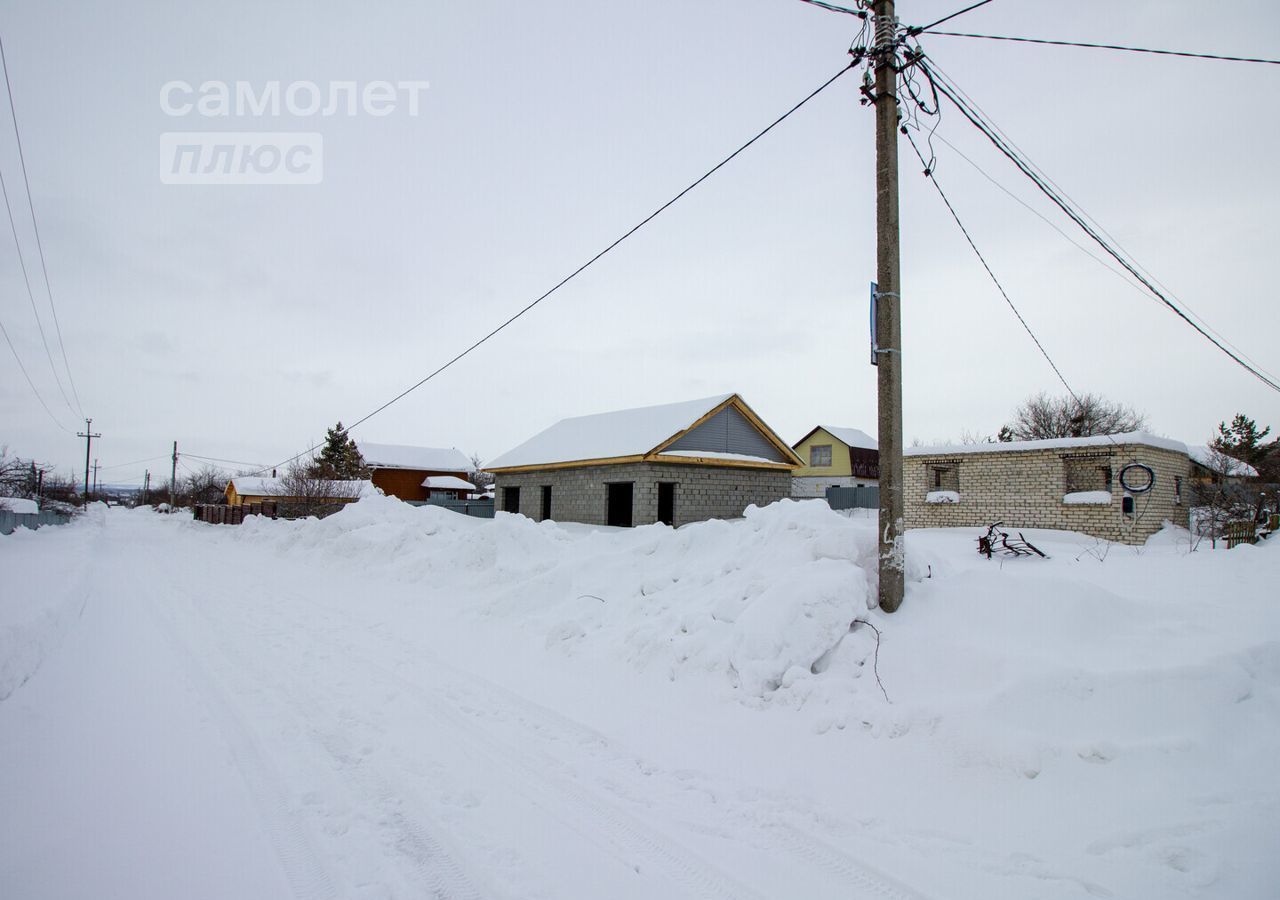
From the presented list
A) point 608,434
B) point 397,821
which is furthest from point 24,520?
point 397,821

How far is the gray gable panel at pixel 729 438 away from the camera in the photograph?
21188 mm

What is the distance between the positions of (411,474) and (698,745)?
52389 millimetres

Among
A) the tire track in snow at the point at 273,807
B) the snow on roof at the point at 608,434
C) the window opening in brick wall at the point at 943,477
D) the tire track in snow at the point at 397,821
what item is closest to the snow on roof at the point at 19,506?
the snow on roof at the point at 608,434

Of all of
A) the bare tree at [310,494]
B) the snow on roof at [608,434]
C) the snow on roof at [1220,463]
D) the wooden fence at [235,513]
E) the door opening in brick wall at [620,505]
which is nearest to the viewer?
the snow on roof at [608,434]

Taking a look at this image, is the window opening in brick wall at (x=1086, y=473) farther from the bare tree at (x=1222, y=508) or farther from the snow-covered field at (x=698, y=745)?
the snow-covered field at (x=698, y=745)

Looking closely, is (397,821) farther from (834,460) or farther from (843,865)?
(834,460)

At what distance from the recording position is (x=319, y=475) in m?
33.7

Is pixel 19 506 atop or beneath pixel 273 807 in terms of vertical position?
atop

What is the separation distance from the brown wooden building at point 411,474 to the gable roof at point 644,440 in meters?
27.3

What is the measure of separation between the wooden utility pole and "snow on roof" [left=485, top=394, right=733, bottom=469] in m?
13.4

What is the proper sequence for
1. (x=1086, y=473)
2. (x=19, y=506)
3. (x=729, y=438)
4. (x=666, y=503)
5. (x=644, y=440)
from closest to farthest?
1. (x=1086, y=473)
2. (x=644, y=440)
3. (x=666, y=503)
4. (x=729, y=438)
5. (x=19, y=506)

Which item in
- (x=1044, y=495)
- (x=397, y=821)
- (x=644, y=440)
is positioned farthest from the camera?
(x=644, y=440)

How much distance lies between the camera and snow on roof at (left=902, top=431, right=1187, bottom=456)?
16547 mm

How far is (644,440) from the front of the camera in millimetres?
20734
